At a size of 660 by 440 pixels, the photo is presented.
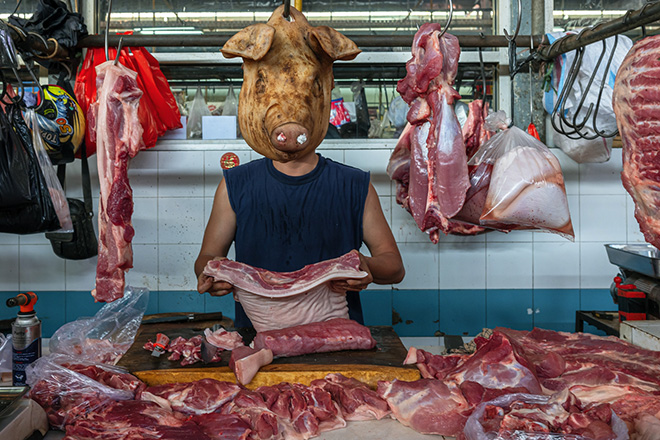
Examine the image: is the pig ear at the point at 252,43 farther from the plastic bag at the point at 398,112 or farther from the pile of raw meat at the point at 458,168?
the plastic bag at the point at 398,112

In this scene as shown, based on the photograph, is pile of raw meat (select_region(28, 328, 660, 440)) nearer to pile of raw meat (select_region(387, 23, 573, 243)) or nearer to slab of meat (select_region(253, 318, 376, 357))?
slab of meat (select_region(253, 318, 376, 357))

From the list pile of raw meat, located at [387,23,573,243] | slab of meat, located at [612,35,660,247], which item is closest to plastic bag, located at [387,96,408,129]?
pile of raw meat, located at [387,23,573,243]

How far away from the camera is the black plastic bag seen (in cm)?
285

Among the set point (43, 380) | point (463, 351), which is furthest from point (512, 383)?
point (43, 380)

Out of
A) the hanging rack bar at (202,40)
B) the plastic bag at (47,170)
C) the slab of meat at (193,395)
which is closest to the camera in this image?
the slab of meat at (193,395)

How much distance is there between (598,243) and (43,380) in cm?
423

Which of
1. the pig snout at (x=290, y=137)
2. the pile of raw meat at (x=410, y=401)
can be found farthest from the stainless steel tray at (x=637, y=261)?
the pig snout at (x=290, y=137)

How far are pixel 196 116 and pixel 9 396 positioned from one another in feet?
10.3

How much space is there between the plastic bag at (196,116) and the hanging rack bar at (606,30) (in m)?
2.68

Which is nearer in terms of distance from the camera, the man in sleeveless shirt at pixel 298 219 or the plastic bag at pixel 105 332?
the plastic bag at pixel 105 332

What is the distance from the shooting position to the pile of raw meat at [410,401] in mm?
1880

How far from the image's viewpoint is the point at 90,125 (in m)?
3.98

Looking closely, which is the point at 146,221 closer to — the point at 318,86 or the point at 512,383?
the point at 318,86

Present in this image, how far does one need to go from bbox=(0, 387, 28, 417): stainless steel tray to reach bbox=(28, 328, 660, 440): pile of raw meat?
15 centimetres
